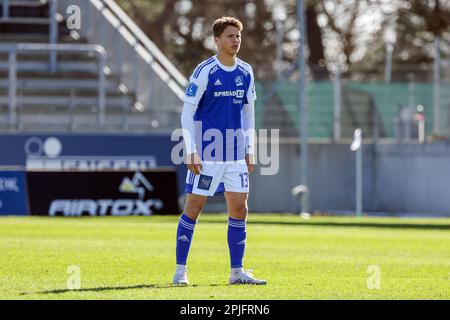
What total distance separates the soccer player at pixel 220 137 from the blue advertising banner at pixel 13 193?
50.9 ft

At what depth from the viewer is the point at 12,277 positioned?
1220 cm

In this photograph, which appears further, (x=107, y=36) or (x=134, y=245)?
(x=107, y=36)

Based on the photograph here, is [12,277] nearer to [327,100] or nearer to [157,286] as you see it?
[157,286]

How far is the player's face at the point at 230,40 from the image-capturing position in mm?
11828

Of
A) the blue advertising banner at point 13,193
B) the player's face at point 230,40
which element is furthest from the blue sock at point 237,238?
the blue advertising banner at point 13,193

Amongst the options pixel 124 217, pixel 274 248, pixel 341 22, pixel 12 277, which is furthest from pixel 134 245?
pixel 341 22

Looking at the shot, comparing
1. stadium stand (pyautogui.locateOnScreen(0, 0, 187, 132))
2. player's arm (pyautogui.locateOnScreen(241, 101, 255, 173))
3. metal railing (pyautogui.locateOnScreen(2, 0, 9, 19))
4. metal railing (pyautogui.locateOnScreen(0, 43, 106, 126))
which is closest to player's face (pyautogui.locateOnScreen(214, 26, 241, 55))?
player's arm (pyautogui.locateOnScreen(241, 101, 255, 173))

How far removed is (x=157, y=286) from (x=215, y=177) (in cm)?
116

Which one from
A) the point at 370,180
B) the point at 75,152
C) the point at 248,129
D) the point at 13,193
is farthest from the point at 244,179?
the point at 370,180

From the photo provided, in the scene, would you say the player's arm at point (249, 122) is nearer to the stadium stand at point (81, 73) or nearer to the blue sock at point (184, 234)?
the blue sock at point (184, 234)

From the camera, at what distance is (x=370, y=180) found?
122ft

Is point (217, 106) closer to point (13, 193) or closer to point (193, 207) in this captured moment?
point (193, 207)

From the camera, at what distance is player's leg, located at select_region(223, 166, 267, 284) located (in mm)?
11984

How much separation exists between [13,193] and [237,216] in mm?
15702
